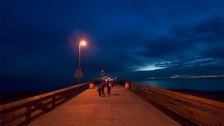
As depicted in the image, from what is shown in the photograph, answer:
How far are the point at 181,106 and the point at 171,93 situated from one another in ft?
4.36

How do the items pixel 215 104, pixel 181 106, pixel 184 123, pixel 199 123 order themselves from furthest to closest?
pixel 181 106
pixel 184 123
pixel 199 123
pixel 215 104

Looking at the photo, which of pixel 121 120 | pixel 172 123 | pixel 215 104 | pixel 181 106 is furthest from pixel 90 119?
pixel 215 104

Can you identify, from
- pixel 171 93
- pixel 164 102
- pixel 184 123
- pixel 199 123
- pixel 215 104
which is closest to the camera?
pixel 215 104

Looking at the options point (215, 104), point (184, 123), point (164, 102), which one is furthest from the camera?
point (164, 102)

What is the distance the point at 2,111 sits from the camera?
7922 millimetres

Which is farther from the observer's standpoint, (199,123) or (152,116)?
(152,116)

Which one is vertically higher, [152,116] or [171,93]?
[171,93]

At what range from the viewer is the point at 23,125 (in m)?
9.59

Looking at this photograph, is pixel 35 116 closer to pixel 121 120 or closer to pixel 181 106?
pixel 121 120

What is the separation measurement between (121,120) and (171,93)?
3.39 m

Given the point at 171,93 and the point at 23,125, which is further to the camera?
the point at 171,93

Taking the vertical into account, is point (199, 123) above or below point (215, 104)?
below

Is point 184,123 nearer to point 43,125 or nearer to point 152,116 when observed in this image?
point 152,116

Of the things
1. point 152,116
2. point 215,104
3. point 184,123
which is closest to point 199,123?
point 184,123
